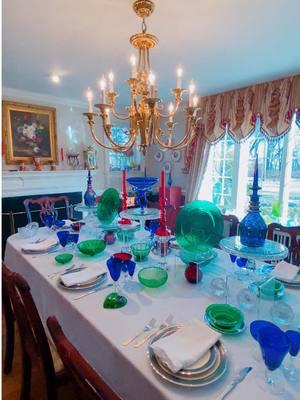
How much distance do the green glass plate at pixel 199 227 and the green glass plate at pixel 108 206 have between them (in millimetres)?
740

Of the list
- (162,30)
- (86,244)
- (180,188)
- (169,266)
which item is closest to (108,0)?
(162,30)

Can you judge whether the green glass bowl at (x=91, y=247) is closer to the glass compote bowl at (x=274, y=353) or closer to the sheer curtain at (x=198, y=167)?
the glass compote bowl at (x=274, y=353)

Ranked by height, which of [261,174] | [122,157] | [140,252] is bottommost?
[140,252]

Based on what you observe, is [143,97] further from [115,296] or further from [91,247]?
[115,296]

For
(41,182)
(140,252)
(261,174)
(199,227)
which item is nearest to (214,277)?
(199,227)

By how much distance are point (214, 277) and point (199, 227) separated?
28 centimetres

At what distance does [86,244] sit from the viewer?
1650 mm

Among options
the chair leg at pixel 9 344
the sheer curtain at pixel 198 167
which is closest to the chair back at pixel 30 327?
the chair leg at pixel 9 344

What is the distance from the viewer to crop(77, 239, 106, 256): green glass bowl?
157 centimetres

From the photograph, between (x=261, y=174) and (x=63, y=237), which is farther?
(x=261, y=174)

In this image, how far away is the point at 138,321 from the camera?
37.4 inches

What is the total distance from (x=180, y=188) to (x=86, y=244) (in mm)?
2784

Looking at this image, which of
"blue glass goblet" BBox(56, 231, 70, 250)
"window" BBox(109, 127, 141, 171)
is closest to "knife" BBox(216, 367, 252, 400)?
"blue glass goblet" BBox(56, 231, 70, 250)

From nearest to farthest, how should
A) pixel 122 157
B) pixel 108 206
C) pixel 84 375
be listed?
pixel 84 375
pixel 108 206
pixel 122 157
